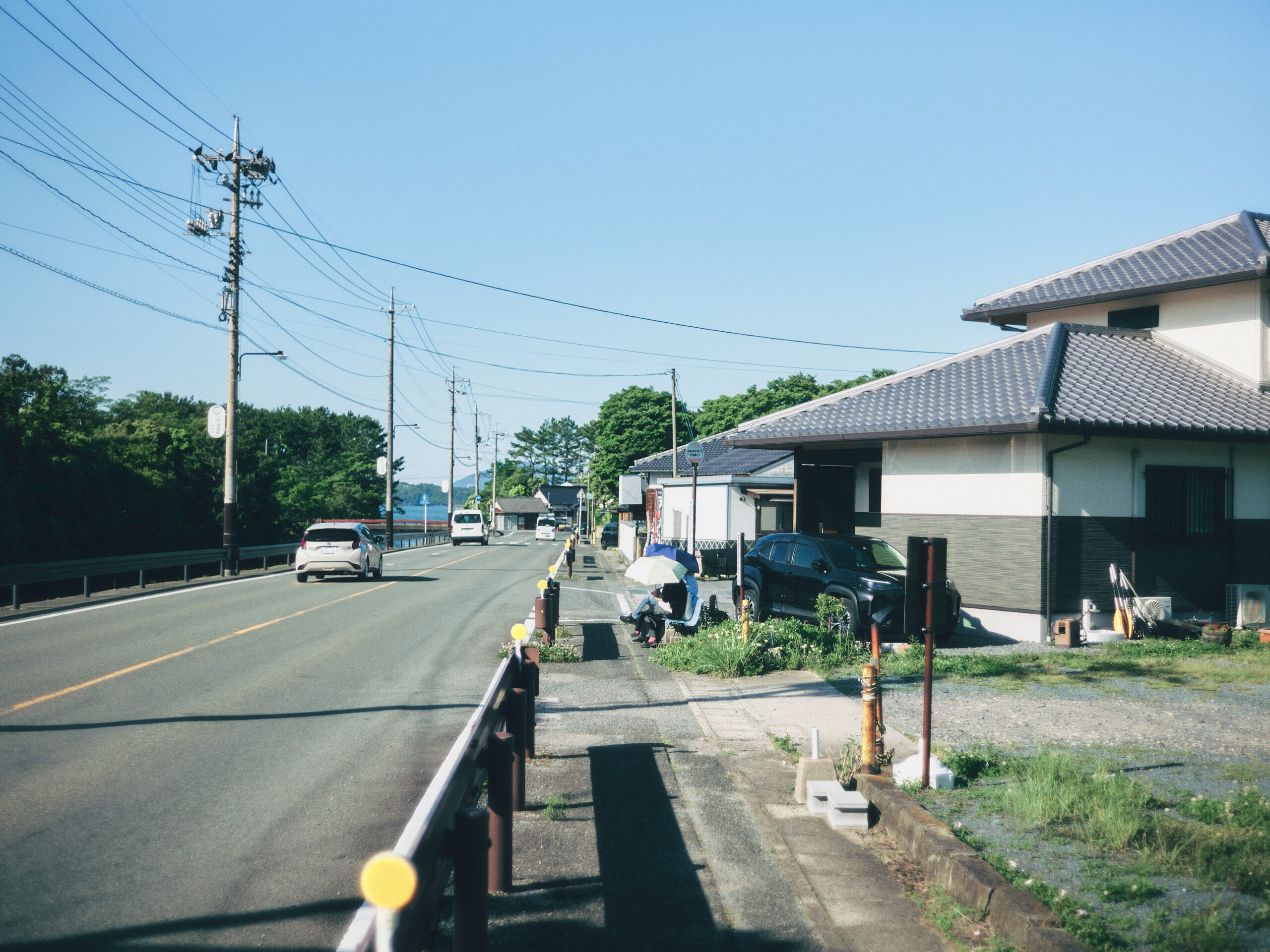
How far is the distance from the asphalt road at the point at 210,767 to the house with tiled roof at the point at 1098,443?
28.3ft

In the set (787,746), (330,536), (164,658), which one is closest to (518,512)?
(330,536)

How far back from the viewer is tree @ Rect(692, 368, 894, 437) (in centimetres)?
6344

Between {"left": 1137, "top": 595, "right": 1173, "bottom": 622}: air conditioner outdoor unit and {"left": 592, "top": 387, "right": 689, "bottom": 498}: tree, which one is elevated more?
Result: {"left": 592, "top": 387, "right": 689, "bottom": 498}: tree

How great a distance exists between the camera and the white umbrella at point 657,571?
13750 millimetres

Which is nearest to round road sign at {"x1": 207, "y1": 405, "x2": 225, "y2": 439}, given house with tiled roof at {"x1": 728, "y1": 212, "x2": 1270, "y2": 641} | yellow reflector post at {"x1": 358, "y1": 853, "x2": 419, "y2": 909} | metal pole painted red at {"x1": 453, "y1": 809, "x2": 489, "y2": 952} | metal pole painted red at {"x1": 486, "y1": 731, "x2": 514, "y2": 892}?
house with tiled roof at {"x1": 728, "y1": 212, "x2": 1270, "y2": 641}

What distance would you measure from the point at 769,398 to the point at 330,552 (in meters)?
44.6

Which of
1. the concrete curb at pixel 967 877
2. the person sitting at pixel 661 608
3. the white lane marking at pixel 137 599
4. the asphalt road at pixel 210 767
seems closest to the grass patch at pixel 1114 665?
the person sitting at pixel 661 608

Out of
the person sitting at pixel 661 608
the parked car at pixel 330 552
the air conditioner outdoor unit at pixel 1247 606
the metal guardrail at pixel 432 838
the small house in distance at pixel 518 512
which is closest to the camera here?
the metal guardrail at pixel 432 838

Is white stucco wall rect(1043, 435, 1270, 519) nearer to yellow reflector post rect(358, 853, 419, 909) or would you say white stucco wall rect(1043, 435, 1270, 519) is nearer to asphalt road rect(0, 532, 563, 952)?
asphalt road rect(0, 532, 563, 952)

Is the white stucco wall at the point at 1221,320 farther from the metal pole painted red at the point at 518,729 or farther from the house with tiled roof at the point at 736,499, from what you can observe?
the metal pole painted red at the point at 518,729

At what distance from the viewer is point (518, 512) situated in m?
118

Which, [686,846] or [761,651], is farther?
[761,651]

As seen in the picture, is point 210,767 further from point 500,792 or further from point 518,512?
point 518,512

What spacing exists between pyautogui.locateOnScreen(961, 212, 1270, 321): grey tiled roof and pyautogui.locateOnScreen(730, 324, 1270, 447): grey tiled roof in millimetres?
990
